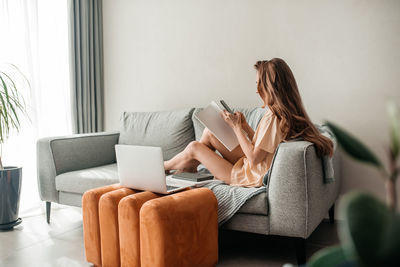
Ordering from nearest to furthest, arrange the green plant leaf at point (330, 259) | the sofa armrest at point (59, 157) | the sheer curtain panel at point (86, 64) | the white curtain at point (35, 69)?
the green plant leaf at point (330, 259), the sofa armrest at point (59, 157), the white curtain at point (35, 69), the sheer curtain panel at point (86, 64)

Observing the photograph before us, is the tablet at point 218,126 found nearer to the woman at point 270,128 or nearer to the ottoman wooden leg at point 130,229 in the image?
the woman at point 270,128

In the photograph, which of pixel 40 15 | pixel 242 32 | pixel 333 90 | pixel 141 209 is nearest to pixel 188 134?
pixel 242 32

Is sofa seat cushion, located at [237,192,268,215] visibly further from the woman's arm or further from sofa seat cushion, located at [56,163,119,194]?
sofa seat cushion, located at [56,163,119,194]

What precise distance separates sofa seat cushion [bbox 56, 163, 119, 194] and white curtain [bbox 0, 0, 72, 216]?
65 centimetres

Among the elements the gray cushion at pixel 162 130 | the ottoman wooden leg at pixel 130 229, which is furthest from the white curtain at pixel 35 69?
the ottoman wooden leg at pixel 130 229

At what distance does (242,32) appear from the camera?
296cm

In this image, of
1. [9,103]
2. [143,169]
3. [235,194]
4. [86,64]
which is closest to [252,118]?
[235,194]

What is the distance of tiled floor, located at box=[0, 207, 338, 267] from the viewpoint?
1994mm

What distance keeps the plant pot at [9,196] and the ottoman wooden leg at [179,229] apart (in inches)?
55.9

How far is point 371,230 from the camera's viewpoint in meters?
0.36

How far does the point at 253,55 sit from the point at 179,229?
1740 mm

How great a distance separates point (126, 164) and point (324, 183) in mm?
1038

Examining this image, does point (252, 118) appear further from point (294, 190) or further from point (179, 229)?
point (179, 229)

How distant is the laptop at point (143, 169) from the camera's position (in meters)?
1.74
